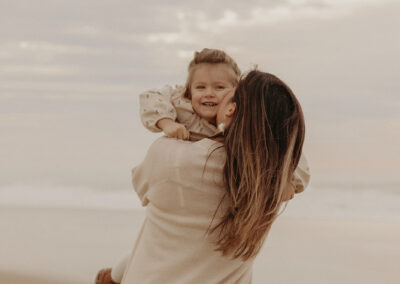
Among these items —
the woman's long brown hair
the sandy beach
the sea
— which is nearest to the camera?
the woman's long brown hair

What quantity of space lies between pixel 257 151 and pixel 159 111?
0.45 metres

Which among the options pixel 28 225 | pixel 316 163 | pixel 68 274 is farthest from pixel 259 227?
pixel 316 163

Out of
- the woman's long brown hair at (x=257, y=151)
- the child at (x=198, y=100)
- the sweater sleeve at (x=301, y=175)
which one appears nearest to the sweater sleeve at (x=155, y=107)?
the child at (x=198, y=100)

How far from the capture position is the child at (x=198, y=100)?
6.31ft

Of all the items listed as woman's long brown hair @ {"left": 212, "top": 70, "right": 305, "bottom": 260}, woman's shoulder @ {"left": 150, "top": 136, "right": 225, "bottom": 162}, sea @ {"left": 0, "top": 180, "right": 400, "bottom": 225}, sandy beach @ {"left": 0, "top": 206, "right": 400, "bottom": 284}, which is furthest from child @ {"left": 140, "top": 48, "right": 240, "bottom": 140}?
sea @ {"left": 0, "top": 180, "right": 400, "bottom": 225}

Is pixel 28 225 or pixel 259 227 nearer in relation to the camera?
pixel 259 227

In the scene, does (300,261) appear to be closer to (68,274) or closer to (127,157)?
(68,274)

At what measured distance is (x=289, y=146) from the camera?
5.43ft

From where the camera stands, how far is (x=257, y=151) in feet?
5.31

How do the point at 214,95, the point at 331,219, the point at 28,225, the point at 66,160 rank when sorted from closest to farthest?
the point at 214,95, the point at 28,225, the point at 331,219, the point at 66,160

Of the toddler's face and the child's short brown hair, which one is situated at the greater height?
the child's short brown hair

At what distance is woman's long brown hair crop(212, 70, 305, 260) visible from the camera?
1615 millimetres

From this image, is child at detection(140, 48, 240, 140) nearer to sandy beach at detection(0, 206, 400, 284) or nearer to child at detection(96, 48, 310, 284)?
child at detection(96, 48, 310, 284)

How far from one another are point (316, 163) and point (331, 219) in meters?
4.55
